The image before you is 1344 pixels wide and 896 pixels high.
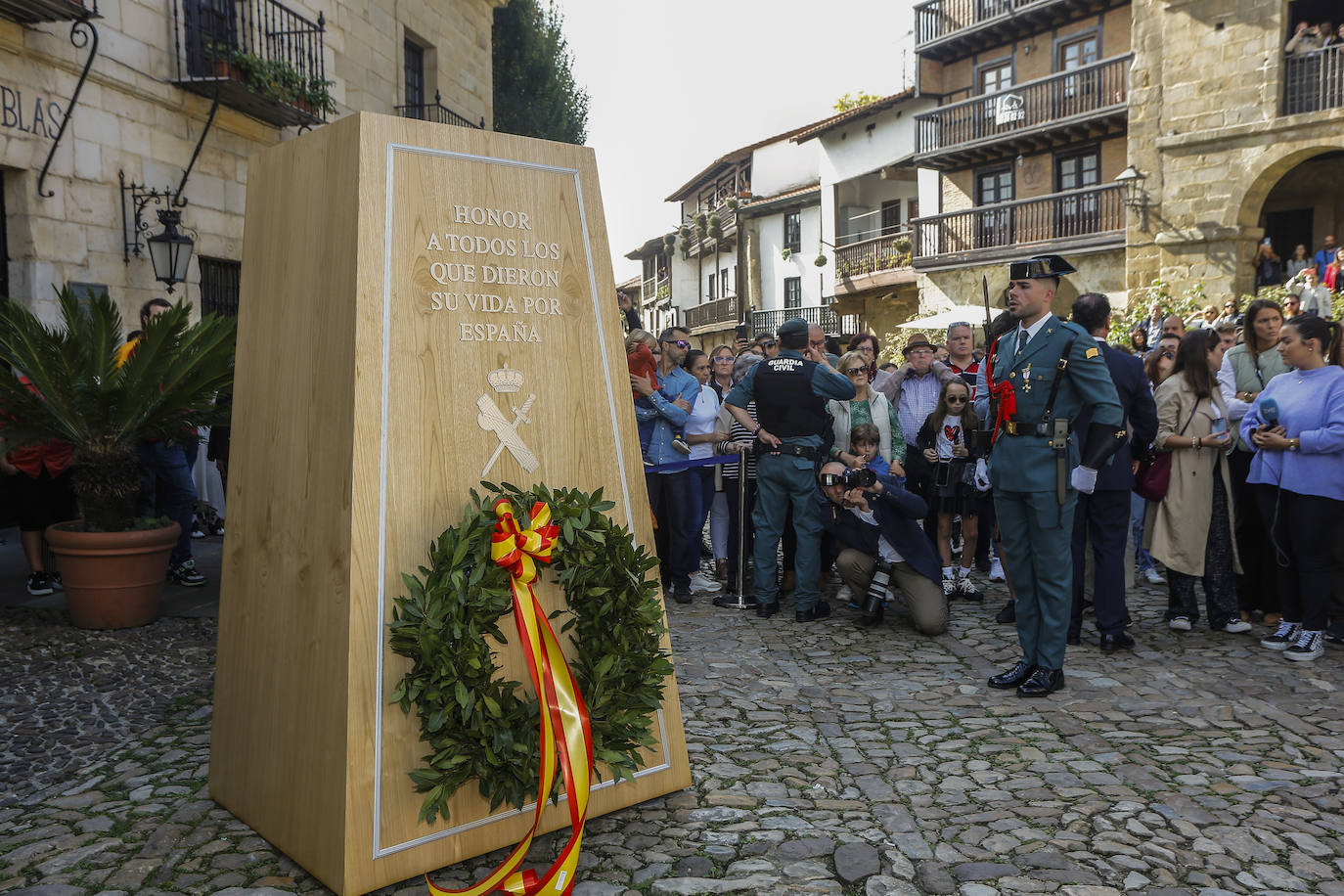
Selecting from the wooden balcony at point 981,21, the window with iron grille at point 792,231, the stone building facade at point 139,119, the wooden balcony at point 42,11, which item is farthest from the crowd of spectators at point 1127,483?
the window with iron grille at point 792,231

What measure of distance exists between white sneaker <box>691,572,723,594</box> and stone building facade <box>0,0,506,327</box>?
16.9 feet

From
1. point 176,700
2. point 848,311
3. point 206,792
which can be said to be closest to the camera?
point 206,792

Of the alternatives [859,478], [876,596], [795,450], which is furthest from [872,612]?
[795,450]

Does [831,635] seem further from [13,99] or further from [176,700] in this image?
[13,99]

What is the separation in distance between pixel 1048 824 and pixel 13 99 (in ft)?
32.1

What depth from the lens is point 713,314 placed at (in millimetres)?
44562

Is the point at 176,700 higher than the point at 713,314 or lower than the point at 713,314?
lower

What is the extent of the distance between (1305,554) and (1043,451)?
1883 mm

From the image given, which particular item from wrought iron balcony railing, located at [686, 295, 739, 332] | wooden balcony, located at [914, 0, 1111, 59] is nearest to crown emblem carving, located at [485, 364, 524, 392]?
wooden balcony, located at [914, 0, 1111, 59]

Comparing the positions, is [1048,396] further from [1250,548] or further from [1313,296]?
[1313,296]

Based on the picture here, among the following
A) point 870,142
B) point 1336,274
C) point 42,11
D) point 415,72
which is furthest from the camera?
point 870,142

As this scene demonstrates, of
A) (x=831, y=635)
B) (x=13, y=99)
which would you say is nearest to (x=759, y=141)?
(x=13, y=99)

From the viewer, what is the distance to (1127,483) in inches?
227

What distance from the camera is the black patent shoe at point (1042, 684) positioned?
4.88 metres
